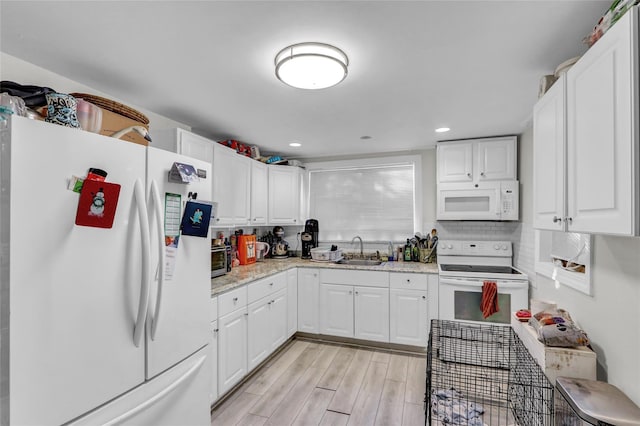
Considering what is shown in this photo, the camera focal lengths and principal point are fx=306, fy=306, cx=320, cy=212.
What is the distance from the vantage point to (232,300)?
2385 millimetres

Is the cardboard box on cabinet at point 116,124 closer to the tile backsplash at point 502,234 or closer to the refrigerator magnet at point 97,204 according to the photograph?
the refrigerator magnet at point 97,204

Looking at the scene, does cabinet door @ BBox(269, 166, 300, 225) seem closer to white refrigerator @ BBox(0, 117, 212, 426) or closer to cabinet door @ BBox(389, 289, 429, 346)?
cabinet door @ BBox(389, 289, 429, 346)

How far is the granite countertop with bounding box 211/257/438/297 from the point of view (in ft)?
7.94

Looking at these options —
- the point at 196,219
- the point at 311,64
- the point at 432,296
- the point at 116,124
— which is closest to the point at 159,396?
the point at 196,219

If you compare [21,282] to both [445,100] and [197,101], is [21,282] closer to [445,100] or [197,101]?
[197,101]

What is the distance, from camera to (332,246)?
398 cm

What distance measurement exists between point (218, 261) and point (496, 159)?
9.75 ft

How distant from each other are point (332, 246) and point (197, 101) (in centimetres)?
238

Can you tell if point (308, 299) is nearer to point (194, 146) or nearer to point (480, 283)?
point (480, 283)

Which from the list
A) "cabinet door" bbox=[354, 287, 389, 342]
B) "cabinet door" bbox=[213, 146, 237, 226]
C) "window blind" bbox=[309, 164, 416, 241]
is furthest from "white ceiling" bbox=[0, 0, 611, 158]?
"cabinet door" bbox=[354, 287, 389, 342]

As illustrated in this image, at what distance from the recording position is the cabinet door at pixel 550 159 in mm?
1413

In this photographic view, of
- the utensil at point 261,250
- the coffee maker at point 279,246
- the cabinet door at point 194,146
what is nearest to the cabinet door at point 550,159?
the cabinet door at point 194,146

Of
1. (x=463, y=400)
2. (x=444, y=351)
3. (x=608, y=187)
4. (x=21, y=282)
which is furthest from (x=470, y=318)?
(x=21, y=282)

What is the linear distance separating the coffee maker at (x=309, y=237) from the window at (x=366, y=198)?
16cm
